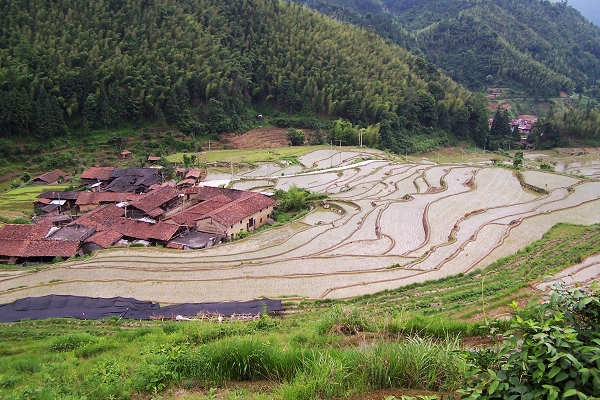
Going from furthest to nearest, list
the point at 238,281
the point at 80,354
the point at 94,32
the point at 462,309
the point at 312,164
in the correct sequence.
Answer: the point at 94,32 → the point at 312,164 → the point at 238,281 → the point at 462,309 → the point at 80,354

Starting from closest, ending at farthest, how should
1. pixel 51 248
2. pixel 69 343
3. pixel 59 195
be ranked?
pixel 69 343
pixel 51 248
pixel 59 195

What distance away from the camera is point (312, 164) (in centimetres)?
3572

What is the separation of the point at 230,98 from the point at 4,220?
29.9 m

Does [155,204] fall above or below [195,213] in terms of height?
below

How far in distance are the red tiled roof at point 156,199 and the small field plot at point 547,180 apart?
851 inches

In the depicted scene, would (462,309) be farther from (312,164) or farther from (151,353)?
(312,164)

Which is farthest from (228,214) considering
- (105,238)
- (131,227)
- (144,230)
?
(105,238)

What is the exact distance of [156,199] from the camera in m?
24.3

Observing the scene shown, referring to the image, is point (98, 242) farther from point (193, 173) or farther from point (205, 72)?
point (205, 72)

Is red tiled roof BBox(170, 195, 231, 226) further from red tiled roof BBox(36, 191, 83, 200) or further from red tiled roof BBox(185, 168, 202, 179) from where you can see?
red tiled roof BBox(36, 191, 83, 200)

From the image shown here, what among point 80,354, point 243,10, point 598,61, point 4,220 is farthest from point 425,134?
point 598,61

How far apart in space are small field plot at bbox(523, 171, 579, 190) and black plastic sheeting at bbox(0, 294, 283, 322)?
20.4 metres

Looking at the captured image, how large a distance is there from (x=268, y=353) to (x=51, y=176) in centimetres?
3279

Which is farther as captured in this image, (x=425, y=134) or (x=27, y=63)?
(x=425, y=134)
